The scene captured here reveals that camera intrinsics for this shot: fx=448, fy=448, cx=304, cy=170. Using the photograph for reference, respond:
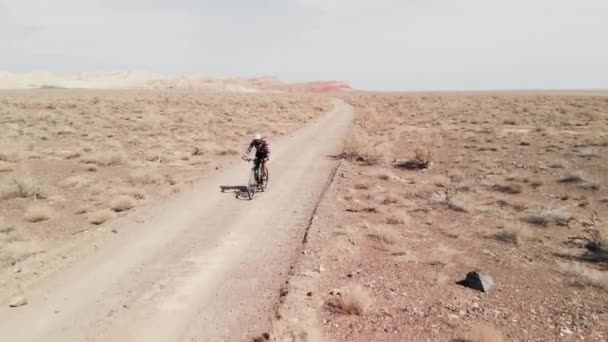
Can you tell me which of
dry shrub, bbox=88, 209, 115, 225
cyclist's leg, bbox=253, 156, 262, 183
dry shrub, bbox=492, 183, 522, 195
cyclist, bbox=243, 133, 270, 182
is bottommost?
dry shrub, bbox=88, 209, 115, 225

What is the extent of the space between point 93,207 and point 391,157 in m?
14.7

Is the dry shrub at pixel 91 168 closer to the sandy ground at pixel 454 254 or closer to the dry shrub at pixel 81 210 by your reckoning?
the dry shrub at pixel 81 210

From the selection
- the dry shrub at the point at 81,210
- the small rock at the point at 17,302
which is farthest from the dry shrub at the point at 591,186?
the small rock at the point at 17,302

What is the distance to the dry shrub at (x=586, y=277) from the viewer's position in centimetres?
861

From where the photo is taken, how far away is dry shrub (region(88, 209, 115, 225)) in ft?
42.4

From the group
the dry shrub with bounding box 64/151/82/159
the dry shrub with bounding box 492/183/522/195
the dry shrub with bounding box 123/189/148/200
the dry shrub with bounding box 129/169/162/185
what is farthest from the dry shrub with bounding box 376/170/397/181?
the dry shrub with bounding box 64/151/82/159

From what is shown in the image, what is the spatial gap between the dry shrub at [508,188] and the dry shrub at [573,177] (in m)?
2.81

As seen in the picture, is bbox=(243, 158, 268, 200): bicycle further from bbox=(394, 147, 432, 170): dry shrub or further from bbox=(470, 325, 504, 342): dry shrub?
bbox=(470, 325, 504, 342): dry shrub

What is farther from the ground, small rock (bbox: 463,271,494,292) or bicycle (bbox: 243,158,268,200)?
bicycle (bbox: 243,158,268,200)

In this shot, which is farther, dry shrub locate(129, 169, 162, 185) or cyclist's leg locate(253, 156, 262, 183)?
dry shrub locate(129, 169, 162, 185)

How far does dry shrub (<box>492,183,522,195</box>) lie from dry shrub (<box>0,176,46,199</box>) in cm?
1644

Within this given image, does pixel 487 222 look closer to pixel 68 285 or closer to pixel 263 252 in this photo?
pixel 263 252

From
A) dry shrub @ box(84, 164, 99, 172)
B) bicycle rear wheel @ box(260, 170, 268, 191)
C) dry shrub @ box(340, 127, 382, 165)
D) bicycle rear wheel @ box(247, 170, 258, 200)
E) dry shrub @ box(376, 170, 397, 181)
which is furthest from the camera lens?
dry shrub @ box(340, 127, 382, 165)

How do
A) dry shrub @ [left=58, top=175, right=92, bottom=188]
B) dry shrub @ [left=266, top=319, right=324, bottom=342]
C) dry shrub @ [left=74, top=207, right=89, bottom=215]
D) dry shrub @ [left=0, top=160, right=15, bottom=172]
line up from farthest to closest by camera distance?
dry shrub @ [left=0, top=160, right=15, bottom=172]
dry shrub @ [left=58, top=175, right=92, bottom=188]
dry shrub @ [left=74, top=207, right=89, bottom=215]
dry shrub @ [left=266, top=319, right=324, bottom=342]
